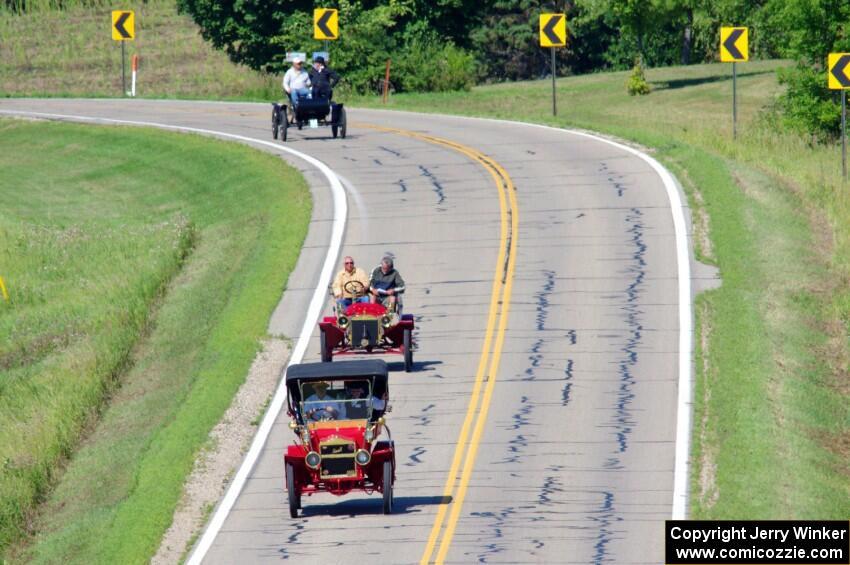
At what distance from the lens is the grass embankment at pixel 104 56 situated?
69812mm

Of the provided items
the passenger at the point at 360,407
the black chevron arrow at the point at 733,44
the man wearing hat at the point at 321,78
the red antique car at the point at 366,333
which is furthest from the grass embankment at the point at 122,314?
the black chevron arrow at the point at 733,44

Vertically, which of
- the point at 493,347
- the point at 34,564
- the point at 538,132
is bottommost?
the point at 34,564

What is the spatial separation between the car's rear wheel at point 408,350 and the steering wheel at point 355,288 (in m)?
1.09

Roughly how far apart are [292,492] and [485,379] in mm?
6370

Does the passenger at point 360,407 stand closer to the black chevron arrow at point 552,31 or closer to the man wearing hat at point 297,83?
the man wearing hat at point 297,83

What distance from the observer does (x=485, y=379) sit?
24.6 meters

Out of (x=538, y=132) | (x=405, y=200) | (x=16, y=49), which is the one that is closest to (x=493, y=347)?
(x=405, y=200)

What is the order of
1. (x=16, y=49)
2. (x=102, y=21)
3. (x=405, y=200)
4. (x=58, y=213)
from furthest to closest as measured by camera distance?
(x=102, y=21)
(x=16, y=49)
(x=58, y=213)
(x=405, y=200)

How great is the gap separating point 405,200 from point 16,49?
47577 millimetres

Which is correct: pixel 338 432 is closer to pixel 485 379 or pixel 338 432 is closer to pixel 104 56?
pixel 485 379

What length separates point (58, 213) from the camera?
44.0m

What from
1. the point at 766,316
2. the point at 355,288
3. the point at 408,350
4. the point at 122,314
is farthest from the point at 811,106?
the point at 408,350

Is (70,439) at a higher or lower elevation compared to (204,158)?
lower

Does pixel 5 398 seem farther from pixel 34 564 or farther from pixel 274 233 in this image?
pixel 34 564
